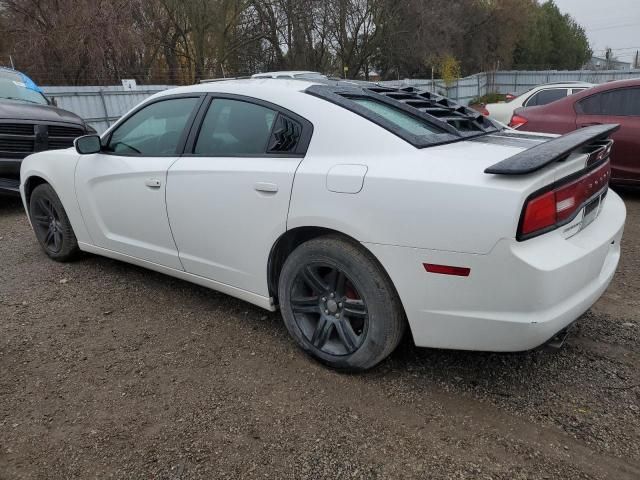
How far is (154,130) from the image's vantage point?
3512mm

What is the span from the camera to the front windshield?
716 cm

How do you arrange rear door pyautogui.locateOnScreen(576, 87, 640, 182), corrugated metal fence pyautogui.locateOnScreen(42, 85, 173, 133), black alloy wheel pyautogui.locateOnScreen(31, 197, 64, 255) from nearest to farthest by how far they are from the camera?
black alloy wheel pyautogui.locateOnScreen(31, 197, 64, 255)
rear door pyautogui.locateOnScreen(576, 87, 640, 182)
corrugated metal fence pyautogui.locateOnScreen(42, 85, 173, 133)

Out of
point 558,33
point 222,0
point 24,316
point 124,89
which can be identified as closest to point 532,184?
point 24,316

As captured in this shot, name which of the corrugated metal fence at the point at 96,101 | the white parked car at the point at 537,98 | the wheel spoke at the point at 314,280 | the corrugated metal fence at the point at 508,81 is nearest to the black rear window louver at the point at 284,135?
the wheel spoke at the point at 314,280

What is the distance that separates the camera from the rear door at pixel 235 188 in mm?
2682

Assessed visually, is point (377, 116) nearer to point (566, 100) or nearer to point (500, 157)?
point (500, 157)

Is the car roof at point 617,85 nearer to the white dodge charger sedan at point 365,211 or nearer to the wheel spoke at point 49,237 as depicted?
the white dodge charger sedan at point 365,211

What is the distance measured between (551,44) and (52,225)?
2262 inches

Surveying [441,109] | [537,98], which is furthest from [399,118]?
[537,98]

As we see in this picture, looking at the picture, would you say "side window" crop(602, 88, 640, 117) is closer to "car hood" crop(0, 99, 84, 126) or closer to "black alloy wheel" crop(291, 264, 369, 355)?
"black alloy wheel" crop(291, 264, 369, 355)

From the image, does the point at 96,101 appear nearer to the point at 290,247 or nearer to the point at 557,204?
the point at 290,247

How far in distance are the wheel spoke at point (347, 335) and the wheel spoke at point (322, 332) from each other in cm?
8

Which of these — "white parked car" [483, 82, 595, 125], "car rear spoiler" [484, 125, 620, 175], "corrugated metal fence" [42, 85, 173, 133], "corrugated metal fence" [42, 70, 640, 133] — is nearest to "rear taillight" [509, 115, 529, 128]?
"corrugated metal fence" [42, 70, 640, 133]

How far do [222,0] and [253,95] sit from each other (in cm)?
2219
